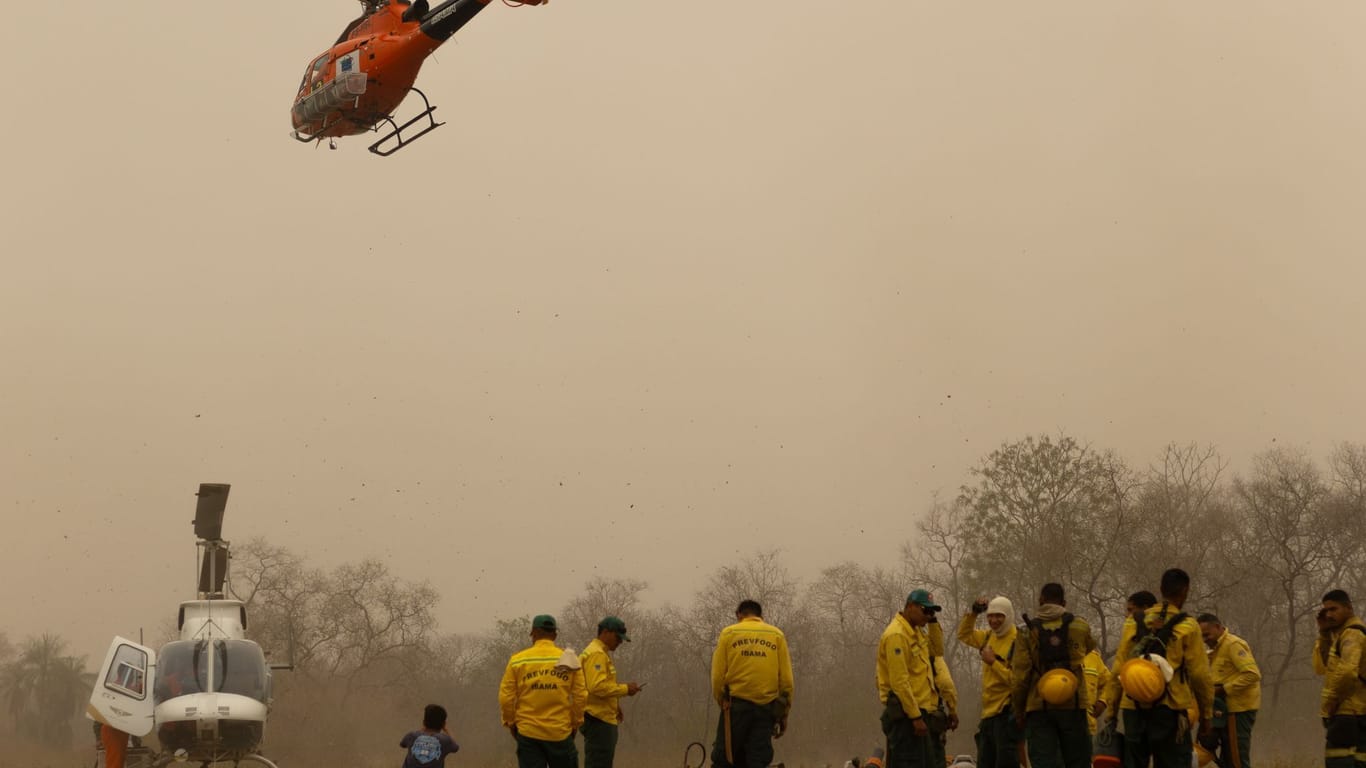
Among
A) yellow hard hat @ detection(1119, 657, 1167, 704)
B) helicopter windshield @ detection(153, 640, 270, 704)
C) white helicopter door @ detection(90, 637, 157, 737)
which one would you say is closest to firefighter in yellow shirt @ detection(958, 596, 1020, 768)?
yellow hard hat @ detection(1119, 657, 1167, 704)

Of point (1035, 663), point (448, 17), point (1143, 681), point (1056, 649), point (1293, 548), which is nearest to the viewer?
point (1143, 681)

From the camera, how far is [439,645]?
1987 inches

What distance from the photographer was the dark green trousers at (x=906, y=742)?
12721 mm

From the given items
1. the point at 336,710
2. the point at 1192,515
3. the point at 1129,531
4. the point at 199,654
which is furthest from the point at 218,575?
the point at 1192,515

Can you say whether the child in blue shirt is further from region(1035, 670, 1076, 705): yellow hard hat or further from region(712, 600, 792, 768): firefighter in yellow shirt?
region(1035, 670, 1076, 705): yellow hard hat

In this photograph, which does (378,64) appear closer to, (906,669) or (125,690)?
(125,690)

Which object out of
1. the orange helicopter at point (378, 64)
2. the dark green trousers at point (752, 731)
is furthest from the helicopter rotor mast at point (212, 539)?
the dark green trousers at point (752, 731)

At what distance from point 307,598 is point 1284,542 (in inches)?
1354

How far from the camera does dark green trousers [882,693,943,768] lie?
41.7ft

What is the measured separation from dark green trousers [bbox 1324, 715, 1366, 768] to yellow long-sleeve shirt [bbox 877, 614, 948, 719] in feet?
11.2

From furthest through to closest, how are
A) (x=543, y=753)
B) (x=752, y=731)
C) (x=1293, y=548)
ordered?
(x=1293, y=548)
(x=752, y=731)
(x=543, y=753)

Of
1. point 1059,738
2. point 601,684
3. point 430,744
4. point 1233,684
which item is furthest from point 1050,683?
point 430,744

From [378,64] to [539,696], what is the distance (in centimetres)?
1716

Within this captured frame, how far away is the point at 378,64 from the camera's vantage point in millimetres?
26578
